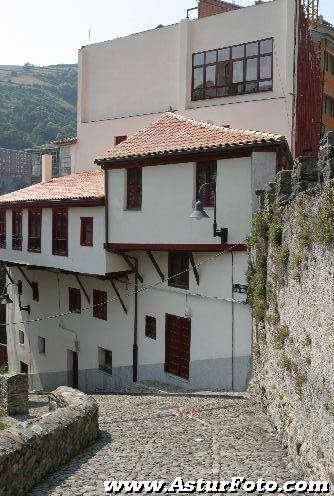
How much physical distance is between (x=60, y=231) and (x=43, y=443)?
1281 centimetres

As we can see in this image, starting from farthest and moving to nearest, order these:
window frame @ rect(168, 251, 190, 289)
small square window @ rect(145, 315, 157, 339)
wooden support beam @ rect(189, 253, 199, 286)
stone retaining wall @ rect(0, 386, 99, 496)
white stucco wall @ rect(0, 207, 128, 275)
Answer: small square window @ rect(145, 315, 157, 339) → white stucco wall @ rect(0, 207, 128, 275) → window frame @ rect(168, 251, 190, 289) → wooden support beam @ rect(189, 253, 199, 286) → stone retaining wall @ rect(0, 386, 99, 496)

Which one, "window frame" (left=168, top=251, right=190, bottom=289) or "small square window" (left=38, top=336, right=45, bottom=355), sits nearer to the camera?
"window frame" (left=168, top=251, right=190, bottom=289)

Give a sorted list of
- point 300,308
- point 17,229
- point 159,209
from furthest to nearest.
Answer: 1. point 17,229
2. point 159,209
3. point 300,308

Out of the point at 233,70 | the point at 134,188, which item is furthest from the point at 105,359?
the point at 233,70

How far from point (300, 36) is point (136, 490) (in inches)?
691

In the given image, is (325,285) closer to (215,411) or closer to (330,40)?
(215,411)

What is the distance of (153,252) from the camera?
1850 centimetres

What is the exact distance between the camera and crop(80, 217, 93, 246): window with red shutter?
1927 centimetres

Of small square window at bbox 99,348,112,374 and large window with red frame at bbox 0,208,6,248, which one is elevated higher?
large window with red frame at bbox 0,208,6,248

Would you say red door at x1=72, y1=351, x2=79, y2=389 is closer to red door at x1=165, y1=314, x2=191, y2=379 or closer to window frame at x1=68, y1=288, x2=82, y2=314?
window frame at x1=68, y1=288, x2=82, y2=314

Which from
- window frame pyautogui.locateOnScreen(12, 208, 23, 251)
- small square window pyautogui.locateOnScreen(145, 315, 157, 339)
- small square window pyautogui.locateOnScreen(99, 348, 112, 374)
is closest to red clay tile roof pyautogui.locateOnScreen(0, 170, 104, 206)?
window frame pyautogui.locateOnScreen(12, 208, 23, 251)

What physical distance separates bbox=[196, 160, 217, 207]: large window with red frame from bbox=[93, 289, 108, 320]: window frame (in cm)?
712

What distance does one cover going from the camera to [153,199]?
1689cm

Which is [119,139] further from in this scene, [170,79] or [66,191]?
[66,191]
